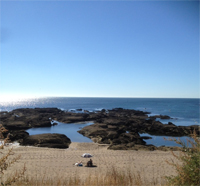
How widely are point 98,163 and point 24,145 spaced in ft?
43.6

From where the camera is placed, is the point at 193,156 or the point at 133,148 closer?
the point at 193,156

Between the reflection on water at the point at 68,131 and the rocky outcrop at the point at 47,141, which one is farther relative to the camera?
the reflection on water at the point at 68,131

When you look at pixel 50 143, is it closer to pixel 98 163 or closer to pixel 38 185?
pixel 98 163

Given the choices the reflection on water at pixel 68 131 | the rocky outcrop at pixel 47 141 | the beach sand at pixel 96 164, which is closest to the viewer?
the beach sand at pixel 96 164

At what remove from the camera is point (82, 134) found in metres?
33.1

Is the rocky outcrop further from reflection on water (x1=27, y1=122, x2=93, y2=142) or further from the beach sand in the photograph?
the beach sand

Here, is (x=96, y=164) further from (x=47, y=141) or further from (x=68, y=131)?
(x=68, y=131)

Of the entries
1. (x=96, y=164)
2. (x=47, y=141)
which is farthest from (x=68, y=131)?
(x=96, y=164)

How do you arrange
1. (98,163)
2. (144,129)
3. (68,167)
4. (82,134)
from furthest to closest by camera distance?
(144,129)
(82,134)
(98,163)
(68,167)

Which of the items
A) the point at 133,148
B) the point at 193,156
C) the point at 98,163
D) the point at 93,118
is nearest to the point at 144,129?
the point at 133,148

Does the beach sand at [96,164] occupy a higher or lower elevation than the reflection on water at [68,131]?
higher

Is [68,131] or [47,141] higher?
[47,141]

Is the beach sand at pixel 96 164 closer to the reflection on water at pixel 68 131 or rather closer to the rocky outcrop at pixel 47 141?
the rocky outcrop at pixel 47 141

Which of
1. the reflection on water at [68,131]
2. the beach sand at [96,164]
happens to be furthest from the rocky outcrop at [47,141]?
the beach sand at [96,164]
